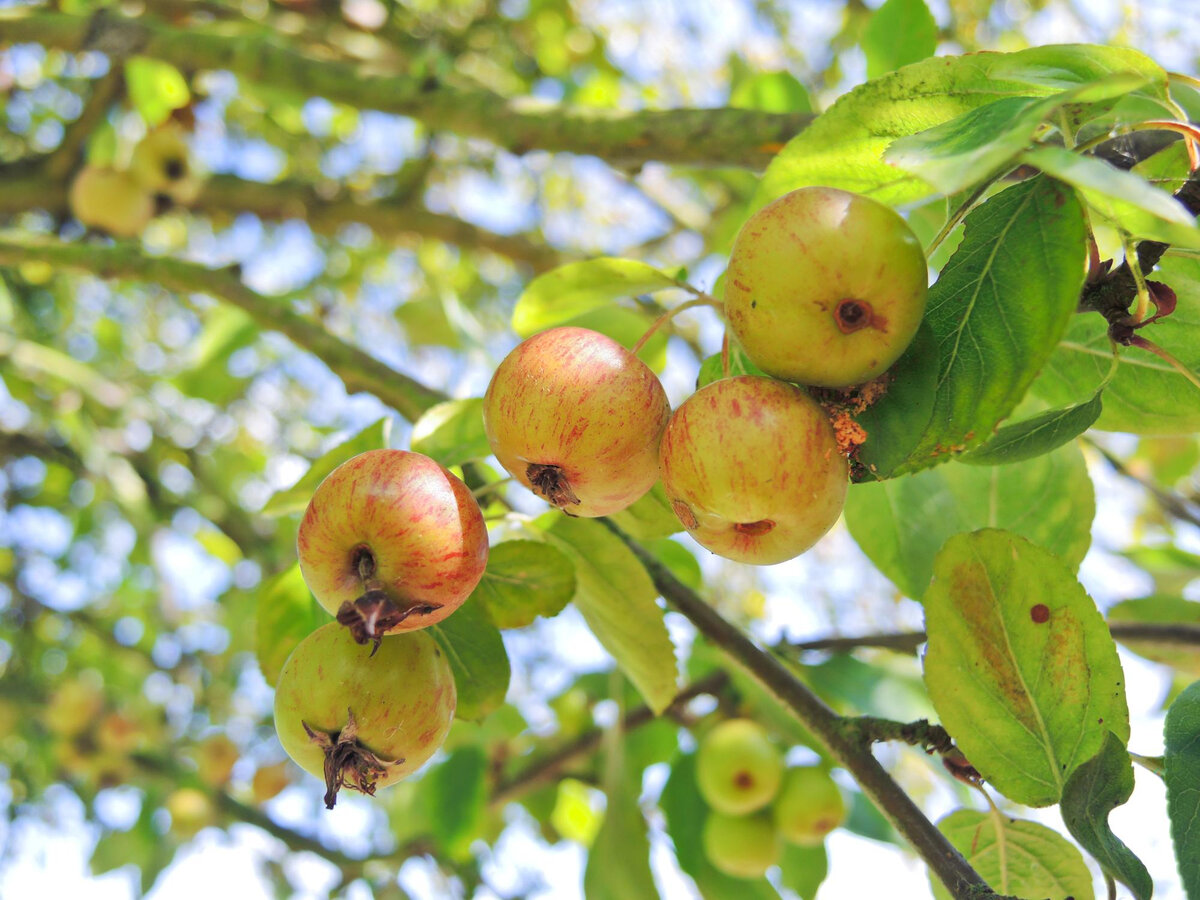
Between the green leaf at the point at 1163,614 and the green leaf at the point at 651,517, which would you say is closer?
the green leaf at the point at 651,517

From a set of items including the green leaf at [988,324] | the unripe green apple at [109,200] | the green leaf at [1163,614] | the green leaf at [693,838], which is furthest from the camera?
the unripe green apple at [109,200]

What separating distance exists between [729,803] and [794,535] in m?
1.80

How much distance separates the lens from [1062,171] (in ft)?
2.36

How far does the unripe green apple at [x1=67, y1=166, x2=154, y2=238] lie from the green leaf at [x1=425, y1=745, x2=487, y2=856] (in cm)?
280

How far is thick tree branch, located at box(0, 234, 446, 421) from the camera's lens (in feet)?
6.43

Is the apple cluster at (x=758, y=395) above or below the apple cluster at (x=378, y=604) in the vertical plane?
above

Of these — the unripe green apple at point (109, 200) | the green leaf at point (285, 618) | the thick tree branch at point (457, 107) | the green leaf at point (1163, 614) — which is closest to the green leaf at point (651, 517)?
the green leaf at point (285, 618)

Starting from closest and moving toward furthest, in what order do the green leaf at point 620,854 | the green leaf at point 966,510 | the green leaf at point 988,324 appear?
the green leaf at point 988,324
the green leaf at point 966,510
the green leaf at point 620,854

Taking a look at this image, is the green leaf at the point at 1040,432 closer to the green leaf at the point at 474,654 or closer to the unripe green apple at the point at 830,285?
the unripe green apple at the point at 830,285

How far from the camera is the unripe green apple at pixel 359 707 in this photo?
0.99 metres

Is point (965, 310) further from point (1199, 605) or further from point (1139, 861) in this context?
point (1199, 605)

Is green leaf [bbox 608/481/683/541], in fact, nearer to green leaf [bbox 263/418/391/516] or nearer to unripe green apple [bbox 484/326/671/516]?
unripe green apple [bbox 484/326/671/516]

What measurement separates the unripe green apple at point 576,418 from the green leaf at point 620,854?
1699 mm

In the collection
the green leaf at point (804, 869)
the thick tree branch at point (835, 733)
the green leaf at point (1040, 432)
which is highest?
the green leaf at point (1040, 432)
